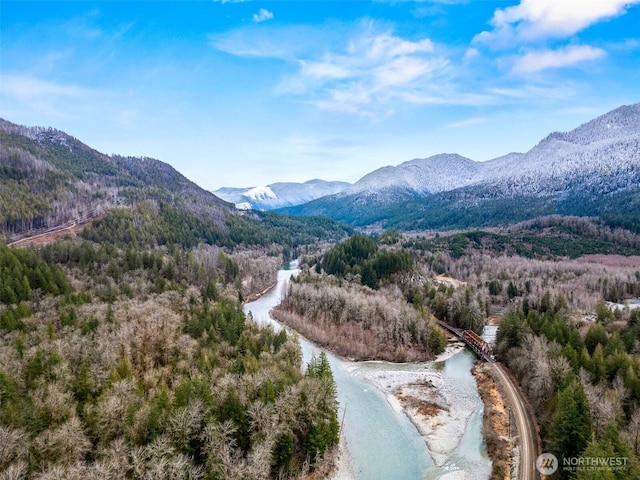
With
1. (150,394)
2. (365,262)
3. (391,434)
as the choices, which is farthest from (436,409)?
(365,262)

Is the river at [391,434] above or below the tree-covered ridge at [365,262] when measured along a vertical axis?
below

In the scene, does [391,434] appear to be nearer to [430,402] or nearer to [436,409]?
[436,409]

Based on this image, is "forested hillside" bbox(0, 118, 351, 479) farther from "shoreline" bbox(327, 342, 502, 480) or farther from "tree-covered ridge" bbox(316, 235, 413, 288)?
"tree-covered ridge" bbox(316, 235, 413, 288)

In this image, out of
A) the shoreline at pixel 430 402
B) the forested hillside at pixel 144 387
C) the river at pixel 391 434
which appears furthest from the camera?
the shoreline at pixel 430 402

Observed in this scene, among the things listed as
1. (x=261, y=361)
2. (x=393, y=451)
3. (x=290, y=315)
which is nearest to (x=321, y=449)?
(x=393, y=451)

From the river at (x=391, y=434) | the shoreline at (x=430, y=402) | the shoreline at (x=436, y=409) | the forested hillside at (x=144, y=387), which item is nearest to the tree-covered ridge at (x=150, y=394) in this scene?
the forested hillside at (x=144, y=387)

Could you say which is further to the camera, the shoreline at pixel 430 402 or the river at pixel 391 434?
the shoreline at pixel 430 402

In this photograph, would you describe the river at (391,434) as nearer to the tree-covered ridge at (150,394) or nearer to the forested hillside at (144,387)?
the tree-covered ridge at (150,394)

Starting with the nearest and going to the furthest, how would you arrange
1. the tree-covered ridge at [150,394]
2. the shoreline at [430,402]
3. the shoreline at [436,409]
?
the tree-covered ridge at [150,394] → the shoreline at [436,409] → the shoreline at [430,402]

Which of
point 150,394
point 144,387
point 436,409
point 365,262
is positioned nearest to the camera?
point 150,394
